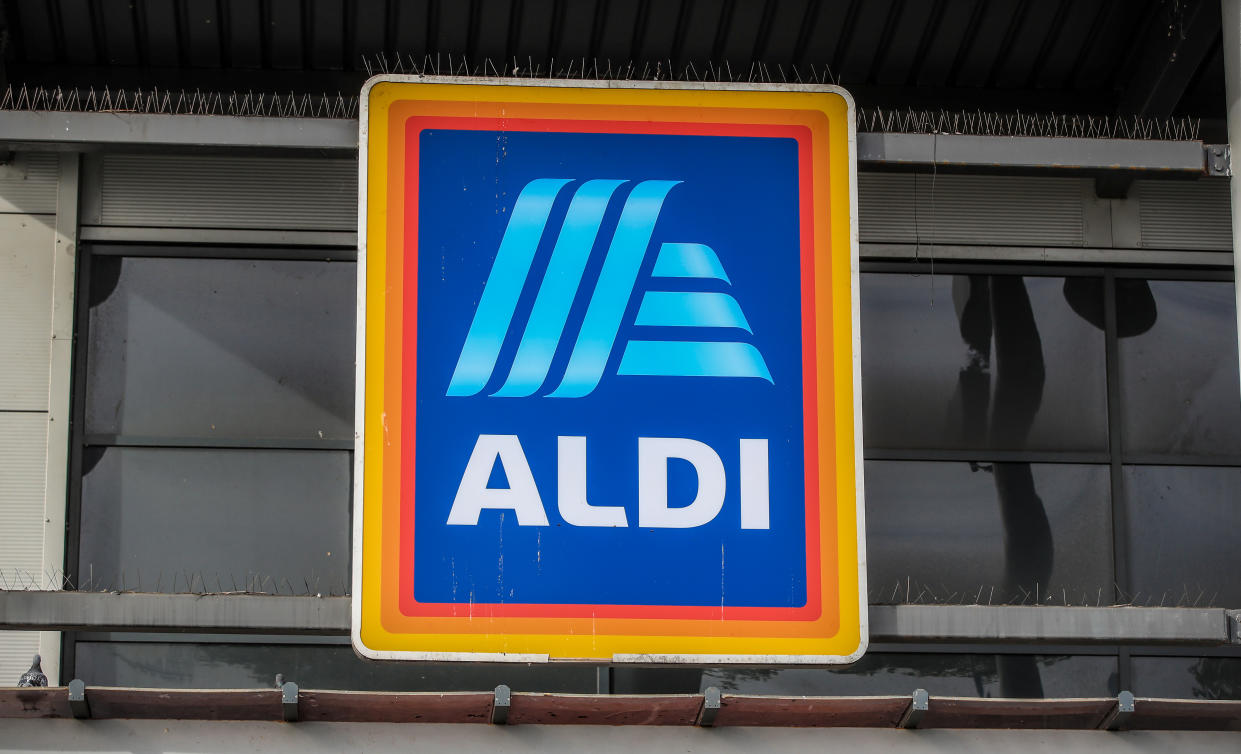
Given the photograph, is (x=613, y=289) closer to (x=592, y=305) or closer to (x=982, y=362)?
(x=592, y=305)

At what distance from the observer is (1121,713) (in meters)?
6.46

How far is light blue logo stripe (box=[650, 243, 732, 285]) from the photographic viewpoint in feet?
25.4

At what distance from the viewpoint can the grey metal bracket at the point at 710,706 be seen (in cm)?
628

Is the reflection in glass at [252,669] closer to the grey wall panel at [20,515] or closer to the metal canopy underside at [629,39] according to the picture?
the grey wall panel at [20,515]

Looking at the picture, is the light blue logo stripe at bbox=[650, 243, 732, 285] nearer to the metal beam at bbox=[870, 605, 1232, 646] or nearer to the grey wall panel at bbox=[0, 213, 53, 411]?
the metal beam at bbox=[870, 605, 1232, 646]

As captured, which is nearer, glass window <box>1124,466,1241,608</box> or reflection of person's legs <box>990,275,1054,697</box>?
reflection of person's legs <box>990,275,1054,697</box>

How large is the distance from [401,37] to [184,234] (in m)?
1.81

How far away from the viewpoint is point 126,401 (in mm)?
9117

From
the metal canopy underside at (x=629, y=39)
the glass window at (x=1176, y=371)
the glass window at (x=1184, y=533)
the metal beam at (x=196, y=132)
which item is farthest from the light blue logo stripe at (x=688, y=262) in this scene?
the glass window at (x=1184, y=533)

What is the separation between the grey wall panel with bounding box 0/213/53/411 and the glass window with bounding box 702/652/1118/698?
4.43 metres

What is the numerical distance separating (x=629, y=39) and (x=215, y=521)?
152 inches

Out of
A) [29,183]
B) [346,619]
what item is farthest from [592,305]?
[29,183]

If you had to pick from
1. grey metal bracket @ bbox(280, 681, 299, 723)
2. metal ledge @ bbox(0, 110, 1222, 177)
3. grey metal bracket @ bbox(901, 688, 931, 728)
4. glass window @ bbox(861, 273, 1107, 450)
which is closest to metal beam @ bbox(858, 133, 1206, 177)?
metal ledge @ bbox(0, 110, 1222, 177)

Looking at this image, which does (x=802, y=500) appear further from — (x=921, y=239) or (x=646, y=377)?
(x=921, y=239)
